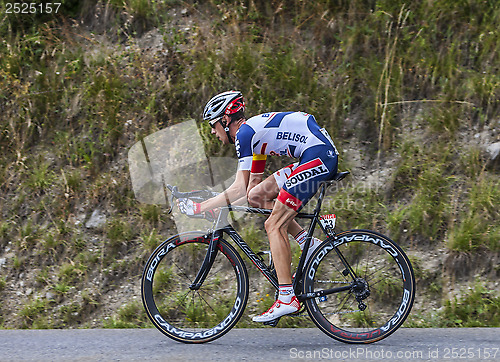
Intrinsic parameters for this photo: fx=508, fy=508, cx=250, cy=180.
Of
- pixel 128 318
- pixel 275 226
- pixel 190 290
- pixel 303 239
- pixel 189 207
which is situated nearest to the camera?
pixel 275 226

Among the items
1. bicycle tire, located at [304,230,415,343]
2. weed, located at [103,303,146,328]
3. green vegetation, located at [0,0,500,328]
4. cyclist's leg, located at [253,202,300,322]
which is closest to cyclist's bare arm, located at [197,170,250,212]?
cyclist's leg, located at [253,202,300,322]

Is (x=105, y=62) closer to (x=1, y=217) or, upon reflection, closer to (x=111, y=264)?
(x=1, y=217)

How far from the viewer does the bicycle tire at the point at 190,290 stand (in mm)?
4219

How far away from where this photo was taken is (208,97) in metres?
7.40

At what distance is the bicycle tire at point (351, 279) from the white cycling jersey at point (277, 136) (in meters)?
0.80

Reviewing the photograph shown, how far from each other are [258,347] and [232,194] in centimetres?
125

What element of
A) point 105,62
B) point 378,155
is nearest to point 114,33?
point 105,62

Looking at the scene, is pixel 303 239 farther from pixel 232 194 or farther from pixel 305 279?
pixel 232 194

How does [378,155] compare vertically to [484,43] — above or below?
below

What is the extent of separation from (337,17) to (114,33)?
3.64 meters

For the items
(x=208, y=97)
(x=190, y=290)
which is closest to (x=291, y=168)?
(x=190, y=290)

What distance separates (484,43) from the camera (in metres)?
7.34

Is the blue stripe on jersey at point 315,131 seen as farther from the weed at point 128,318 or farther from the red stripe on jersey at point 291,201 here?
the weed at point 128,318

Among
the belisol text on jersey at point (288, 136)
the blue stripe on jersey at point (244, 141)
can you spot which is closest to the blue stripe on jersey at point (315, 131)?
the belisol text on jersey at point (288, 136)
